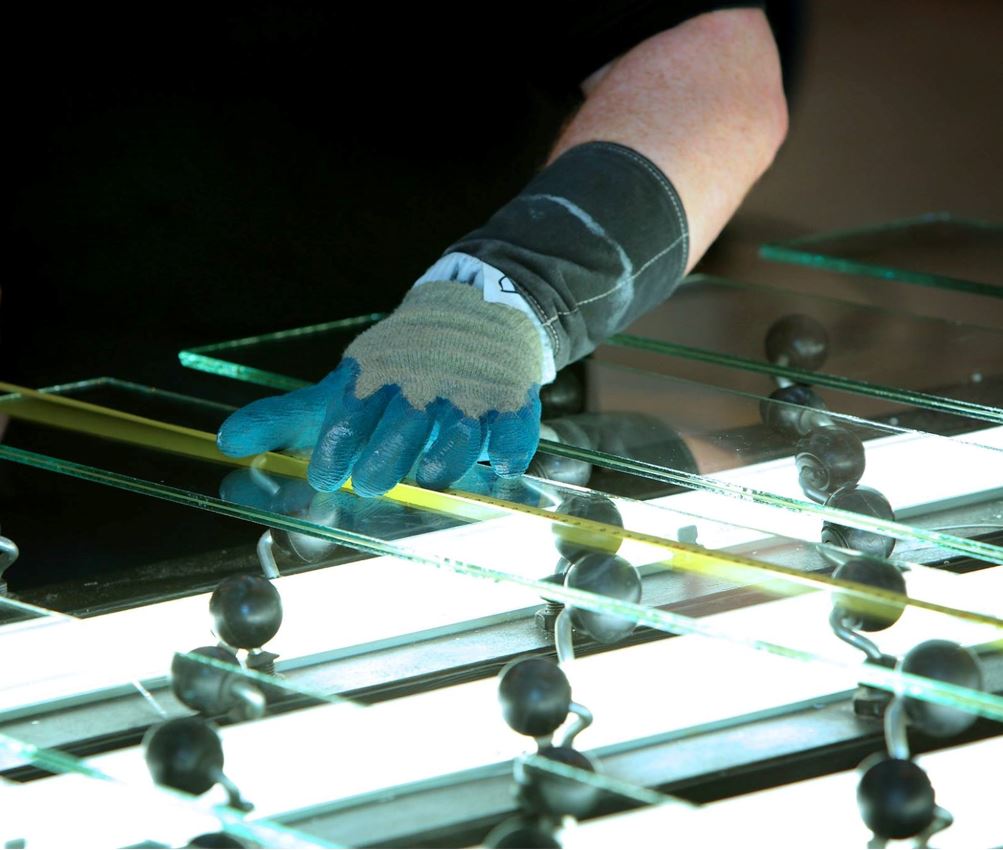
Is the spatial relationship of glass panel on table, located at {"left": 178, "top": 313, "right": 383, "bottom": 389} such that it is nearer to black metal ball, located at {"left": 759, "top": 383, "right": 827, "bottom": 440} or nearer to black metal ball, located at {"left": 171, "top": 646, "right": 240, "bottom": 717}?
black metal ball, located at {"left": 759, "top": 383, "right": 827, "bottom": 440}

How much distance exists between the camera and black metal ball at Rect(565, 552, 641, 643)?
0.88m

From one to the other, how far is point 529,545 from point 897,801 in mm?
327

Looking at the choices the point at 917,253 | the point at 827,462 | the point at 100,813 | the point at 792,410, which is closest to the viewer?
the point at 100,813

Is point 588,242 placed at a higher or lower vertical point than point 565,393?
higher

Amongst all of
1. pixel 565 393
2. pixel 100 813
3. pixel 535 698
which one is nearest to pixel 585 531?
pixel 535 698

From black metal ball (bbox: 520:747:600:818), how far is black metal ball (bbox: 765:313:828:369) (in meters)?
0.86

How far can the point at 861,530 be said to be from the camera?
1020 mm

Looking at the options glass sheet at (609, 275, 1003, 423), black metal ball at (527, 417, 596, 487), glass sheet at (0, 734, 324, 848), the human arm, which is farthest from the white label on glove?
glass sheet at (0, 734, 324, 848)

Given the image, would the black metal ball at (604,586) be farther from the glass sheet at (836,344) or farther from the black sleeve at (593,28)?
the black sleeve at (593,28)

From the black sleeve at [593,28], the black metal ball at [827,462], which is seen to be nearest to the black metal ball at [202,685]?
the black metal ball at [827,462]

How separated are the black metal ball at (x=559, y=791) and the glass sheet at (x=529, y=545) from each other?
11cm

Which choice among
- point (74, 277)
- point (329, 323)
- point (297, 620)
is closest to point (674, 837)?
point (297, 620)

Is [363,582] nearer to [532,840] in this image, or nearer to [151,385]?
[532,840]

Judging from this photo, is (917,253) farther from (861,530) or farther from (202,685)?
(202,685)
